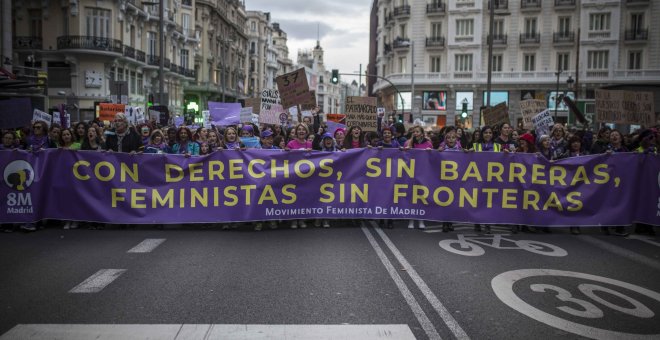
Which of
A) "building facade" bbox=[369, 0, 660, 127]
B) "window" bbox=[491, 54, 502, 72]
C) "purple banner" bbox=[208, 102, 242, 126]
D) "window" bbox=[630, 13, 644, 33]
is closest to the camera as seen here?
"purple banner" bbox=[208, 102, 242, 126]

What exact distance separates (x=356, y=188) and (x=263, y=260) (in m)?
3.06

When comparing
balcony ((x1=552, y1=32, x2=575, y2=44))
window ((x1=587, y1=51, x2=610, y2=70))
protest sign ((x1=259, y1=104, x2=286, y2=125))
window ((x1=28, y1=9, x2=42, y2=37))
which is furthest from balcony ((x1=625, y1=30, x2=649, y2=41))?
window ((x1=28, y1=9, x2=42, y2=37))

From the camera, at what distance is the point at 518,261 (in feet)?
26.2

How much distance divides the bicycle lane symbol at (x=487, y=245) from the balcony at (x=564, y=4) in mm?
51419

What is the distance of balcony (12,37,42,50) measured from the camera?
135 ft

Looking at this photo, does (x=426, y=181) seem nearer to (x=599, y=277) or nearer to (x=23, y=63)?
(x=599, y=277)

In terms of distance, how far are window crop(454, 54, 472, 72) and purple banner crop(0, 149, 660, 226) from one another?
48647mm

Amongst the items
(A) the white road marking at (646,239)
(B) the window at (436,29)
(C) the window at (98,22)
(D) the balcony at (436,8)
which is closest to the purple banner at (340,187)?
(A) the white road marking at (646,239)

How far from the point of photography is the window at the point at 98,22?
42375 mm

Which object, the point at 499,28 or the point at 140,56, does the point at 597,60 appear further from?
the point at 140,56

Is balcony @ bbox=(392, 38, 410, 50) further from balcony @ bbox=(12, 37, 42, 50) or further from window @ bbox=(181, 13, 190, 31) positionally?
balcony @ bbox=(12, 37, 42, 50)

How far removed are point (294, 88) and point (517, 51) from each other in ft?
A: 151

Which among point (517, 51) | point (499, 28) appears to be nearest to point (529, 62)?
point (517, 51)

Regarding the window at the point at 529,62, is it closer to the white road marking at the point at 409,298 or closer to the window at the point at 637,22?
the window at the point at 637,22
